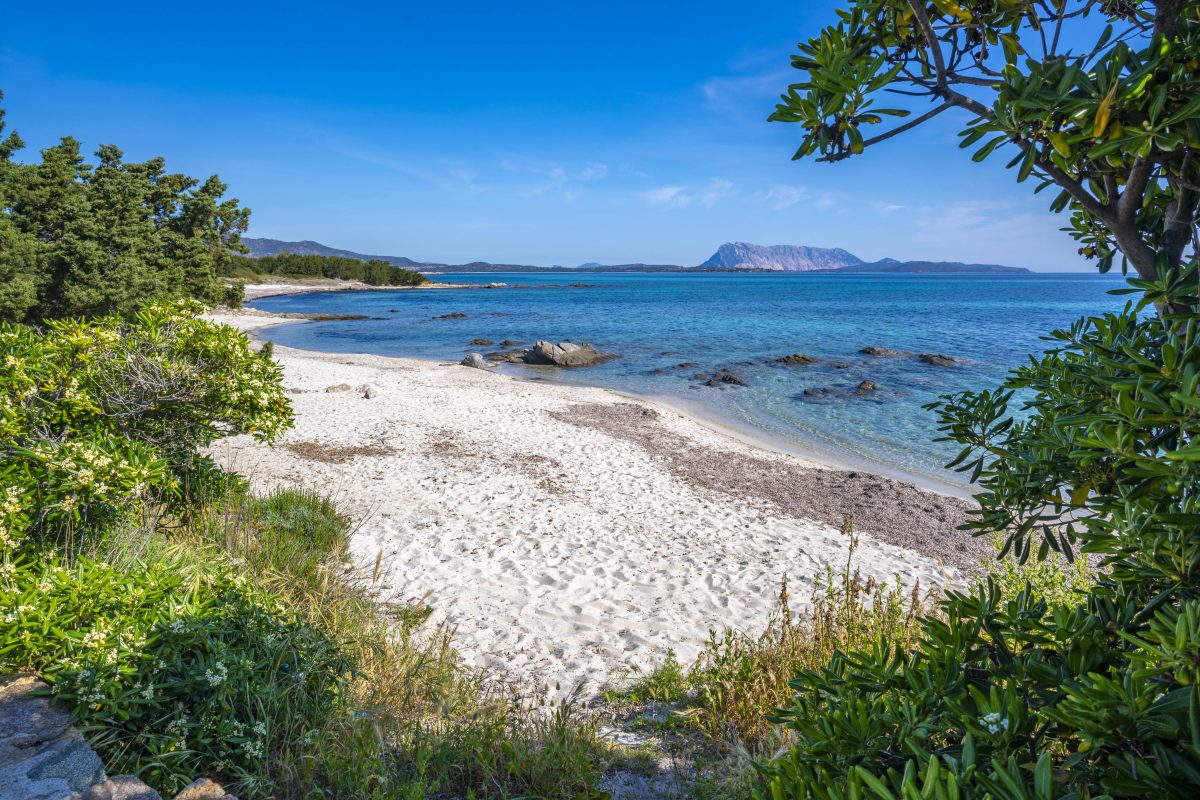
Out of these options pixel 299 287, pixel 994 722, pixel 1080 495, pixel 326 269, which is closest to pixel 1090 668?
pixel 994 722

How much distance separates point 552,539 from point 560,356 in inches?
828

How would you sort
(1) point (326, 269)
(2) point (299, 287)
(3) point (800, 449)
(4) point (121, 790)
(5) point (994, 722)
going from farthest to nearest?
(1) point (326, 269) → (2) point (299, 287) → (3) point (800, 449) → (4) point (121, 790) → (5) point (994, 722)

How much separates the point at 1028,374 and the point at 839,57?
4.80ft

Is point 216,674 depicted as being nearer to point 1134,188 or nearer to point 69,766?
point 69,766

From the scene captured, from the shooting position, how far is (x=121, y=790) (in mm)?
2570

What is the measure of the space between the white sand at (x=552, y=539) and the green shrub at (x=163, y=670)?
7.14ft

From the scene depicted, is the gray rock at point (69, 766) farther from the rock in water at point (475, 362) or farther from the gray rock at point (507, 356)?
the gray rock at point (507, 356)

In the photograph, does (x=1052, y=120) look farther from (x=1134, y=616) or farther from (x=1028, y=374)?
(x=1134, y=616)

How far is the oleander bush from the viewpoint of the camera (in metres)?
4.09

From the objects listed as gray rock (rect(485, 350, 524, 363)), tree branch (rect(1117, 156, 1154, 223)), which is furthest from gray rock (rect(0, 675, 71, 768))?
gray rock (rect(485, 350, 524, 363))

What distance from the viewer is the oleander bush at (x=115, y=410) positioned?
409cm

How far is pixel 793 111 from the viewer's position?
2156 mm

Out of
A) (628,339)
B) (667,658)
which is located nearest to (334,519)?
(667,658)

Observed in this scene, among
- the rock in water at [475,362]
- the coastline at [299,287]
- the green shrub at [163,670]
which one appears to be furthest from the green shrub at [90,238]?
the coastline at [299,287]
